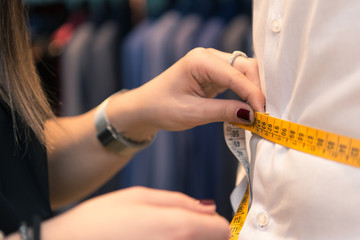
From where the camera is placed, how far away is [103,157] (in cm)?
110

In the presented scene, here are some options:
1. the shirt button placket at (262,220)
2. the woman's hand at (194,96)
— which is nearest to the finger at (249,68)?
the woman's hand at (194,96)

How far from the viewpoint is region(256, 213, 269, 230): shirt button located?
682 mm

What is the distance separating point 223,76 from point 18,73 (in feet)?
1.56

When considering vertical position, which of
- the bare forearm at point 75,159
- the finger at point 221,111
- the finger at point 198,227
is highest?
the finger at point 221,111

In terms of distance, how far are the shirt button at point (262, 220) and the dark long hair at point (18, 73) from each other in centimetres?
50

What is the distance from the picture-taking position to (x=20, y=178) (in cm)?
86

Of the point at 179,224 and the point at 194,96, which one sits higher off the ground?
the point at 194,96

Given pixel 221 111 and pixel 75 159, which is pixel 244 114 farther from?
pixel 75 159

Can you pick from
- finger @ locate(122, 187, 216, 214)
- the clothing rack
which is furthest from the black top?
the clothing rack

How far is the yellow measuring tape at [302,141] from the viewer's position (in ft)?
1.88

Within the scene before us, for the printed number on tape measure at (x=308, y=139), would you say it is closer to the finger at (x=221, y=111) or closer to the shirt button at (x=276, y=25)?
the finger at (x=221, y=111)

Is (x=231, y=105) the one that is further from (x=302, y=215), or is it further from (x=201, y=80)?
(x=302, y=215)

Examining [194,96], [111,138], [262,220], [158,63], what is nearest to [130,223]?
[262,220]

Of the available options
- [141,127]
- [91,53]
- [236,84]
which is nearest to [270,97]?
[236,84]
